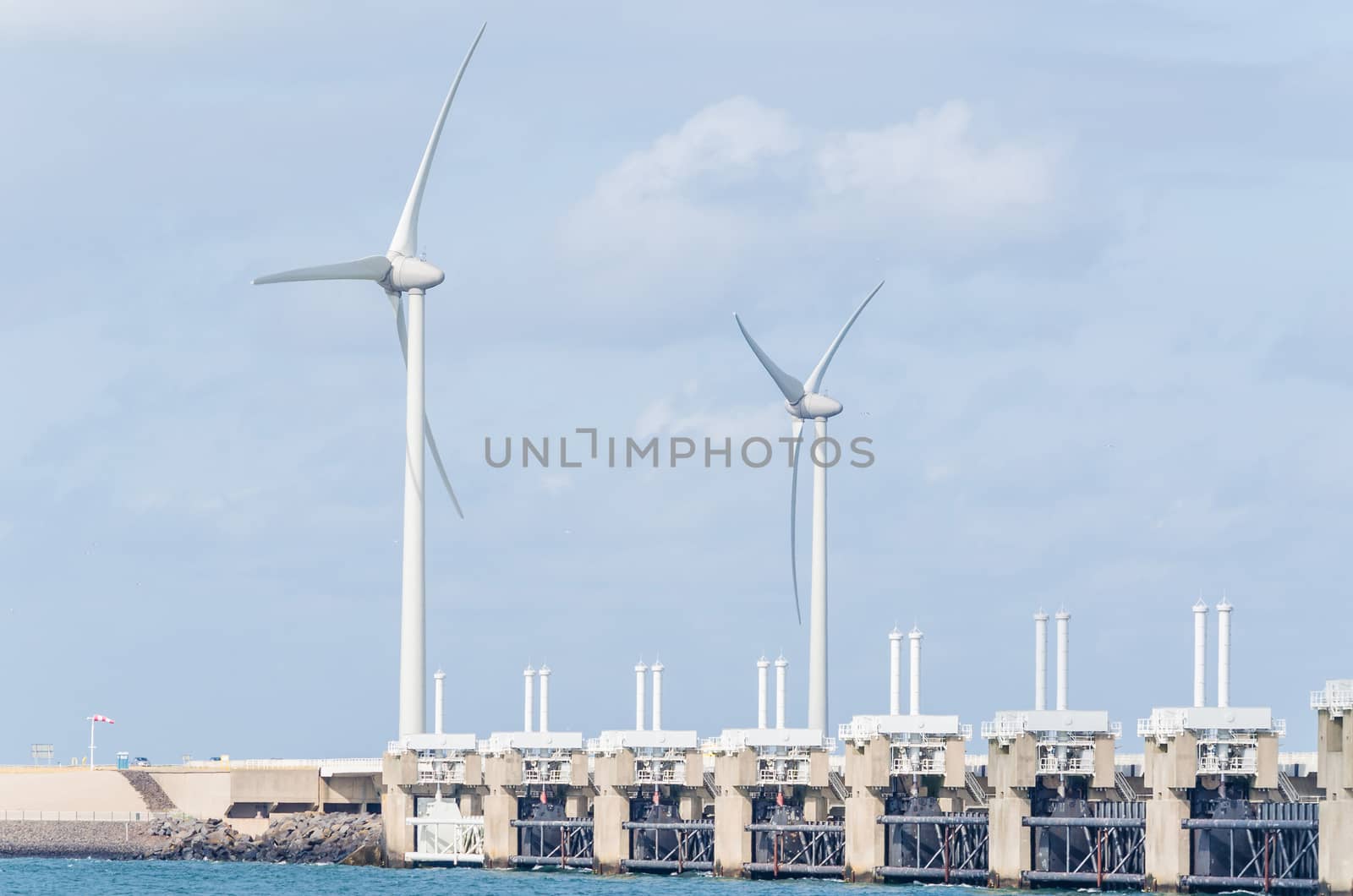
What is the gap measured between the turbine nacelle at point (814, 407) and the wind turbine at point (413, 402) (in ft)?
91.9

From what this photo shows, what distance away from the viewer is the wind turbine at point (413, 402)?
173m

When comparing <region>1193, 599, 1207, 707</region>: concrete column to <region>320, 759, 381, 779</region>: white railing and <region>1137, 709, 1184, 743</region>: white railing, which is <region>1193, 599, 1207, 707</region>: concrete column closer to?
<region>1137, 709, 1184, 743</region>: white railing

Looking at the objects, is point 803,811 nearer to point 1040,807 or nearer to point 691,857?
point 691,857

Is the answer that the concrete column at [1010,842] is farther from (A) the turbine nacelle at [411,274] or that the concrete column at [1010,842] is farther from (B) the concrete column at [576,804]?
(A) the turbine nacelle at [411,274]

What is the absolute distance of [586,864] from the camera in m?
162

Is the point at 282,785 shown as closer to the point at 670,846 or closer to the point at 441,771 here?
the point at 441,771

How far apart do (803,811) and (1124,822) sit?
29393mm

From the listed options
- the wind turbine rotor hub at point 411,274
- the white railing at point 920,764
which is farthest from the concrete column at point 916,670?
the wind turbine rotor hub at point 411,274

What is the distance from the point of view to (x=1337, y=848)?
341 ft

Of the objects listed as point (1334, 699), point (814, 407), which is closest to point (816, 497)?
point (814, 407)

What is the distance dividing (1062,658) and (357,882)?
4643 cm

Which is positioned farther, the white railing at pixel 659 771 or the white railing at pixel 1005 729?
the white railing at pixel 659 771

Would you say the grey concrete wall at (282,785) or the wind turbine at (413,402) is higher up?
the wind turbine at (413,402)

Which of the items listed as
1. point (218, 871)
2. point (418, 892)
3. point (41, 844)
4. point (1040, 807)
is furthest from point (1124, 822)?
point (41, 844)
